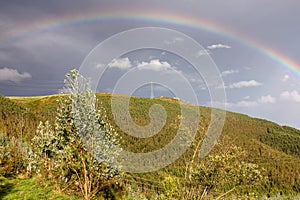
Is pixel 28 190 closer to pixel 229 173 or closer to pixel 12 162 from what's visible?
pixel 12 162

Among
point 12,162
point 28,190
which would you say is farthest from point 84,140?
point 12,162

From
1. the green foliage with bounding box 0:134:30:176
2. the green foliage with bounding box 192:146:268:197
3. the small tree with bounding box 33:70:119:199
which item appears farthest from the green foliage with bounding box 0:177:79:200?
the green foliage with bounding box 192:146:268:197

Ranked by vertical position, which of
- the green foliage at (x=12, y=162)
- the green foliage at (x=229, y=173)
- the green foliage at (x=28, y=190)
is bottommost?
the green foliage at (x=28, y=190)

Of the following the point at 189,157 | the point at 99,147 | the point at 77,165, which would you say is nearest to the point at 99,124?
the point at 99,147

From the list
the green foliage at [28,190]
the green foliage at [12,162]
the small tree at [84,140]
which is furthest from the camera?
the green foliage at [12,162]

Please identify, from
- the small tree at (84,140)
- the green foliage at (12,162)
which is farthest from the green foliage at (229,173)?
the green foliage at (12,162)

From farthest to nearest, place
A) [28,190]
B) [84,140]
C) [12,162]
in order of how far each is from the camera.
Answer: [12,162] < [28,190] < [84,140]

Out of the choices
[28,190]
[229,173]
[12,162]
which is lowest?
[28,190]

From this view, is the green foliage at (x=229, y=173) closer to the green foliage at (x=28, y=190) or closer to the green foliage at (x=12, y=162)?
the green foliage at (x=28, y=190)

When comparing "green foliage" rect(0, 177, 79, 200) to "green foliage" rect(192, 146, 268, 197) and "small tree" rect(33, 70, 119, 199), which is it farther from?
"green foliage" rect(192, 146, 268, 197)

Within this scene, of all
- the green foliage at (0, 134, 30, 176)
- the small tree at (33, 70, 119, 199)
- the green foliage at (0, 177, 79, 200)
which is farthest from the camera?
the green foliage at (0, 134, 30, 176)

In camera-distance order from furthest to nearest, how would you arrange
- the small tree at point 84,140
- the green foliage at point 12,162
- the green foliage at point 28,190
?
the green foliage at point 12,162 < the green foliage at point 28,190 < the small tree at point 84,140

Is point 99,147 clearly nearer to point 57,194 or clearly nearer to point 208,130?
point 208,130

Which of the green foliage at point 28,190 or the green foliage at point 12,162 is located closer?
the green foliage at point 28,190
